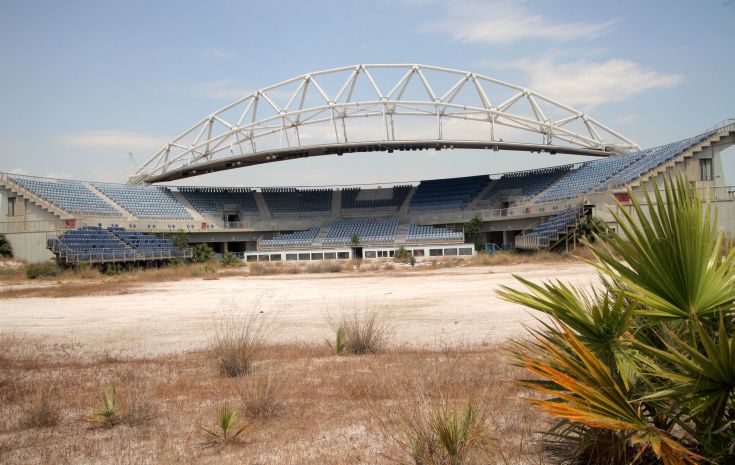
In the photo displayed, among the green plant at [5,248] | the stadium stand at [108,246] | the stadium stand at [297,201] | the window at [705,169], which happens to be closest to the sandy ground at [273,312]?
the stadium stand at [108,246]

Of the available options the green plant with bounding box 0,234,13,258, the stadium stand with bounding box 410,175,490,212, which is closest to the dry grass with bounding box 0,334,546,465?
the green plant with bounding box 0,234,13,258

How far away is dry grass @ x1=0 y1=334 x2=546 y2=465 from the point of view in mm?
5121

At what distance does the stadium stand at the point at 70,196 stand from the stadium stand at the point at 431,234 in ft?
90.3

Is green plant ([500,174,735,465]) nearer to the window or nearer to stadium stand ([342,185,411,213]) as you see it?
the window

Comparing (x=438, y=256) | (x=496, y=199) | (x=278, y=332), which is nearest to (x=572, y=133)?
(x=496, y=199)

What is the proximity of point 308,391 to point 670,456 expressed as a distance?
189 inches

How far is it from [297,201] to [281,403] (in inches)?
2422

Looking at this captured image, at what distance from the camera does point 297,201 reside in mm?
67250

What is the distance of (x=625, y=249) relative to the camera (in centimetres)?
348

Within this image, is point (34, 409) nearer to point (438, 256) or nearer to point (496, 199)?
point (438, 256)

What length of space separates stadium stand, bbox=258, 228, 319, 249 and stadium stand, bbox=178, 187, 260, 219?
626 cm

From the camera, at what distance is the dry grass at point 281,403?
5.12 metres

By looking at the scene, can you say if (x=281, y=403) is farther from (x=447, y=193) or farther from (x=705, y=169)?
(x=447, y=193)

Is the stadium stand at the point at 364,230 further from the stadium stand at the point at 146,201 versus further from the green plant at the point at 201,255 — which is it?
the stadium stand at the point at 146,201
